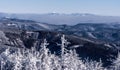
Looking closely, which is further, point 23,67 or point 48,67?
point 23,67

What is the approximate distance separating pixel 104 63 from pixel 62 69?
427 feet

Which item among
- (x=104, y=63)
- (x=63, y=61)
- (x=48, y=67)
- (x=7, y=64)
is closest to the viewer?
(x=63, y=61)

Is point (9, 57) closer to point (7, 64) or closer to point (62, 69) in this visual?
point (7, 64)

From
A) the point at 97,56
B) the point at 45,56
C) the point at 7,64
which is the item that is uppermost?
the point at 45,56

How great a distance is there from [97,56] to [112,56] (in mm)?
8177

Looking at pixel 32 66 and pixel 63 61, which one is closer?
pixel 63 61

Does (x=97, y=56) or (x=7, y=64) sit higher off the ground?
(x=7, y=64)

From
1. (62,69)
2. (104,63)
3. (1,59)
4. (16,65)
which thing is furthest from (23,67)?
(104,63)

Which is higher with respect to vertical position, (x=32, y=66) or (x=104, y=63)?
(x=32, y=66)

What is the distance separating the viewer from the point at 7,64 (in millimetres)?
73812

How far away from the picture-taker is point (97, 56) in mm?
196125

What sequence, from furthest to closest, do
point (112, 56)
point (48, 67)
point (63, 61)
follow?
point (112, 56) < point (48, 67) < point (63, 61)

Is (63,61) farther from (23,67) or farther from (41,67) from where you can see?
(23,67)

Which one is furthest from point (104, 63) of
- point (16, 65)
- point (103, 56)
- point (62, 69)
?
point (62, 69)
